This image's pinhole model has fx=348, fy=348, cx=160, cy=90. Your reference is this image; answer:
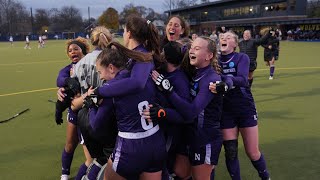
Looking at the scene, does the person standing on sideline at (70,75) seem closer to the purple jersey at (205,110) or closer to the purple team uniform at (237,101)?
the purple jersey at (205,110)

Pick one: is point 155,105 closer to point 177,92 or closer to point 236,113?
point 177,92

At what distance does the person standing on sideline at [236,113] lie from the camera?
4129 millimetres

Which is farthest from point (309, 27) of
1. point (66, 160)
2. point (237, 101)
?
point (66, 160)

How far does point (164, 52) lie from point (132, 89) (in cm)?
76

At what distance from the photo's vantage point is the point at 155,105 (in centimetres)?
284

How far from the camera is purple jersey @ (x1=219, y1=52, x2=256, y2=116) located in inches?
164

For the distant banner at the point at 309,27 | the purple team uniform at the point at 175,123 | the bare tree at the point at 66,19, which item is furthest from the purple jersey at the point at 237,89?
the bare tree at the point at 66,19

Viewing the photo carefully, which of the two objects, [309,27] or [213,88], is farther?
[309,27]

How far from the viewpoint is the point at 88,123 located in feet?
10.8

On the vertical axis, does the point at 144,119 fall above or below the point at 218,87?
below

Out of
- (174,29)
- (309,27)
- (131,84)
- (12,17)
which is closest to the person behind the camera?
(131,84)

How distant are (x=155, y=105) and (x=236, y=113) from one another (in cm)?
165

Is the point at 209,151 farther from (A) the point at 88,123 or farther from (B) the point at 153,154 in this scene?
(A) the point at 88,123

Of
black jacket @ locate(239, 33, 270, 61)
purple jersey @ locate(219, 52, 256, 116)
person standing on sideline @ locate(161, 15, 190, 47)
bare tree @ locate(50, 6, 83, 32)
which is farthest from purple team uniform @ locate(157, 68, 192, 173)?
bare tree @ locate(50, 6, 83, 32)
